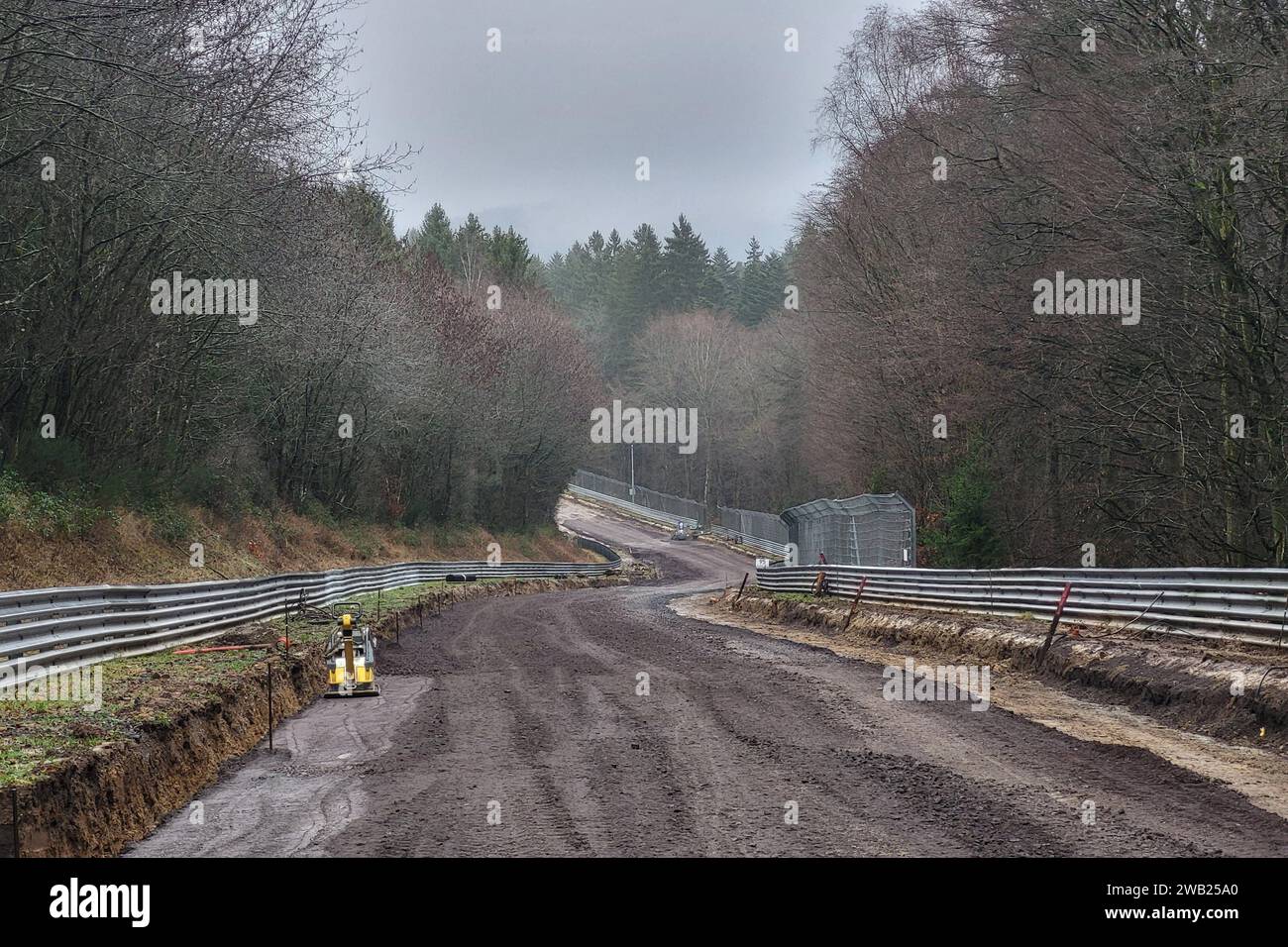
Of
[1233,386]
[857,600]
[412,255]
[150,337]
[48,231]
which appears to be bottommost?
[857,600]

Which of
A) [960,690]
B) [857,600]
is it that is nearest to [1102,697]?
[960,690]

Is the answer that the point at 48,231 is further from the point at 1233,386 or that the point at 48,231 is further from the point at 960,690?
the point at 1233,386

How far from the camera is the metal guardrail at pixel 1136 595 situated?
13477 mm

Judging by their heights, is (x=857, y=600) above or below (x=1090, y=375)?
below

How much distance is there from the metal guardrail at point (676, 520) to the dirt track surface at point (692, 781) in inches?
1961

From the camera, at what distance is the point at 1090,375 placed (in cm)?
2191

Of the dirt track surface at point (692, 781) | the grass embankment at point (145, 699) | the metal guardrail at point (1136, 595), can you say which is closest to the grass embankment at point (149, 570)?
the grass embankment at point (145, 699)

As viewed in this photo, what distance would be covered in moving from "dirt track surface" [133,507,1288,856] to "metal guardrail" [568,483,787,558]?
4982 cm

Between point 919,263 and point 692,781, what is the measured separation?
25904 millimetres

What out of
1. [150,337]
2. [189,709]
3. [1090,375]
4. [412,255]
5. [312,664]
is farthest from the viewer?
[412,255]

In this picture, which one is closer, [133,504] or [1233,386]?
[1233,386]
